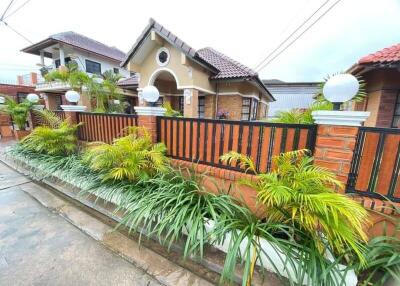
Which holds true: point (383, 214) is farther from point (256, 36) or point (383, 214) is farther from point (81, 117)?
point (256, 36)

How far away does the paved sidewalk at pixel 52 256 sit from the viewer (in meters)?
1.73

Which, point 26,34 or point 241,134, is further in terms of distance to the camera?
point 26,34

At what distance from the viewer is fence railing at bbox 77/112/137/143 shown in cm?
386

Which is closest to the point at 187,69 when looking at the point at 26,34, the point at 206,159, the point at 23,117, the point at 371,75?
the point at 206,159

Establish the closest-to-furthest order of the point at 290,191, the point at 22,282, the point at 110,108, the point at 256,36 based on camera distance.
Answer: the point at 290,191 → the point at 22,282 → the point at 110,108 → the point at 256,36

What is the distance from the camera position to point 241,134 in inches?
101

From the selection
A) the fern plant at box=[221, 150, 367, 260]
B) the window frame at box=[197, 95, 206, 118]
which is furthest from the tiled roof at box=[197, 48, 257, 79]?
the fern plant at box=[221, 150, 367, 260]

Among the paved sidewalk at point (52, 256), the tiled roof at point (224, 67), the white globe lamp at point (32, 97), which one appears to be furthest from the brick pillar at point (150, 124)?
the white globe lamp at point (32, 97)

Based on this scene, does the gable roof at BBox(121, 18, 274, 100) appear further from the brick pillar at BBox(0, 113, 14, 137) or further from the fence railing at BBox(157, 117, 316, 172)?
the brick pillar at BBox(0, 113, 14, 137)

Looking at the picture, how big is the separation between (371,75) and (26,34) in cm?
1919

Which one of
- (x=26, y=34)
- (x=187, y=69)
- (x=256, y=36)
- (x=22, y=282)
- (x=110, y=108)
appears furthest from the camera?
(x=26, y=34)

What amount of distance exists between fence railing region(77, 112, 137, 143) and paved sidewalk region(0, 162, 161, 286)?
196 centimetres

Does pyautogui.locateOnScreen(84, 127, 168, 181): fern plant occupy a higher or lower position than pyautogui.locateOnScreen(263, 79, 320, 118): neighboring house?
lower

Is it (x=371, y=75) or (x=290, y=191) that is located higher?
(x=371, y=75)
